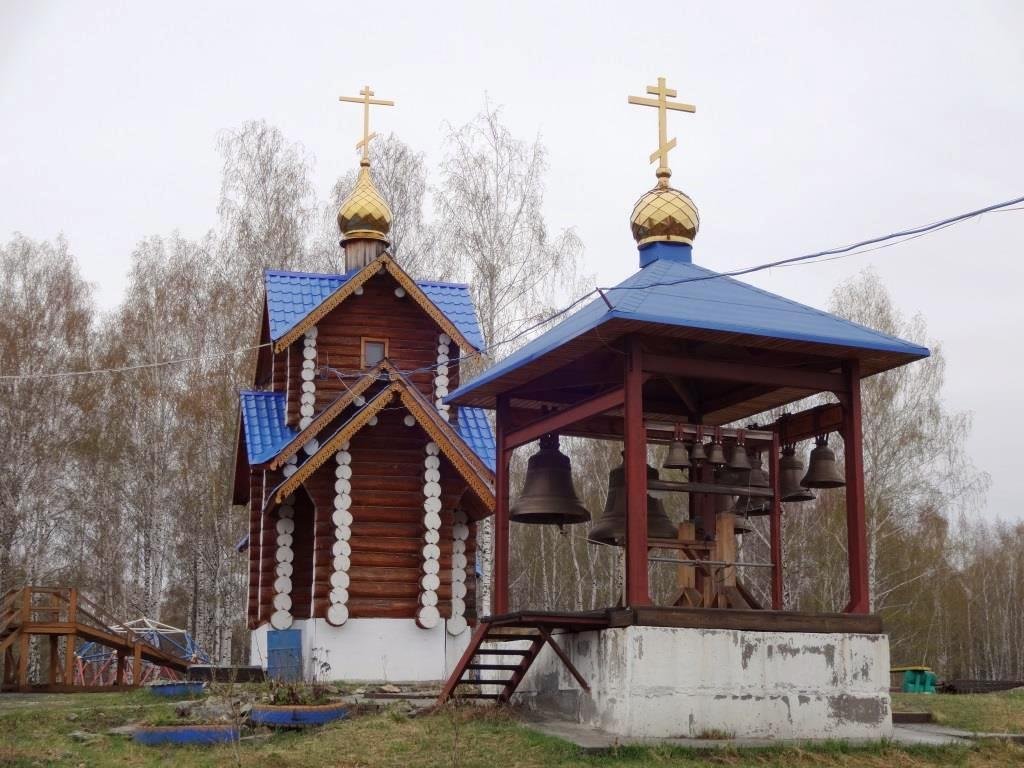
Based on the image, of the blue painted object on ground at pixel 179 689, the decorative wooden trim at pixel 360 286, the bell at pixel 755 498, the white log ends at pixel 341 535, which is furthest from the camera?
the decorative wooden trim at pixel 360 286

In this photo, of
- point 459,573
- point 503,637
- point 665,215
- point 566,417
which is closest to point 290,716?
point 503,637

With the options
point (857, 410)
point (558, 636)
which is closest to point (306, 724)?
point (558, 636)

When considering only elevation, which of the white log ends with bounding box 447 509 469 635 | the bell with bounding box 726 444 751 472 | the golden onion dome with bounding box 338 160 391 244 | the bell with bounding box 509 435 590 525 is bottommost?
the white log ends with bounding box 447 509 469 635

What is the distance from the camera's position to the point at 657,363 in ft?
34.9

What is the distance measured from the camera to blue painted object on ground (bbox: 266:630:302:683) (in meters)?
17.4

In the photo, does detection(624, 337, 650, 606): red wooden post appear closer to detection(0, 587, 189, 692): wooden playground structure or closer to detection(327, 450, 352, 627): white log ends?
detection(327, 450, 352, 627): white log ends

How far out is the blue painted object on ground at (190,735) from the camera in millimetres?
10367

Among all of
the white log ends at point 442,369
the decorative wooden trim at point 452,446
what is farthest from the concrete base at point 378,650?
the white log ends at point 442,369

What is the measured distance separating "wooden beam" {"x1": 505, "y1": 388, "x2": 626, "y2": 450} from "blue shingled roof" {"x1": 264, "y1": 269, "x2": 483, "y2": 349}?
A: 7.34 m

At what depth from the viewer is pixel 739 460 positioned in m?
11.2

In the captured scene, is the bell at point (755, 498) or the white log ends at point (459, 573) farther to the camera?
the white log ends at point (459, 573)

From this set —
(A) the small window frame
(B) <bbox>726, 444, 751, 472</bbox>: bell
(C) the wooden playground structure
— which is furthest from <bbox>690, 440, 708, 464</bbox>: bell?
(C) the wooden playground structure

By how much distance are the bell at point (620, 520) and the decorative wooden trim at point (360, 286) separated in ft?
25.0

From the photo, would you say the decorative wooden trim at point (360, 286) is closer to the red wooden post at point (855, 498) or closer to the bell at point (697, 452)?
the bell at point (697, 452)
